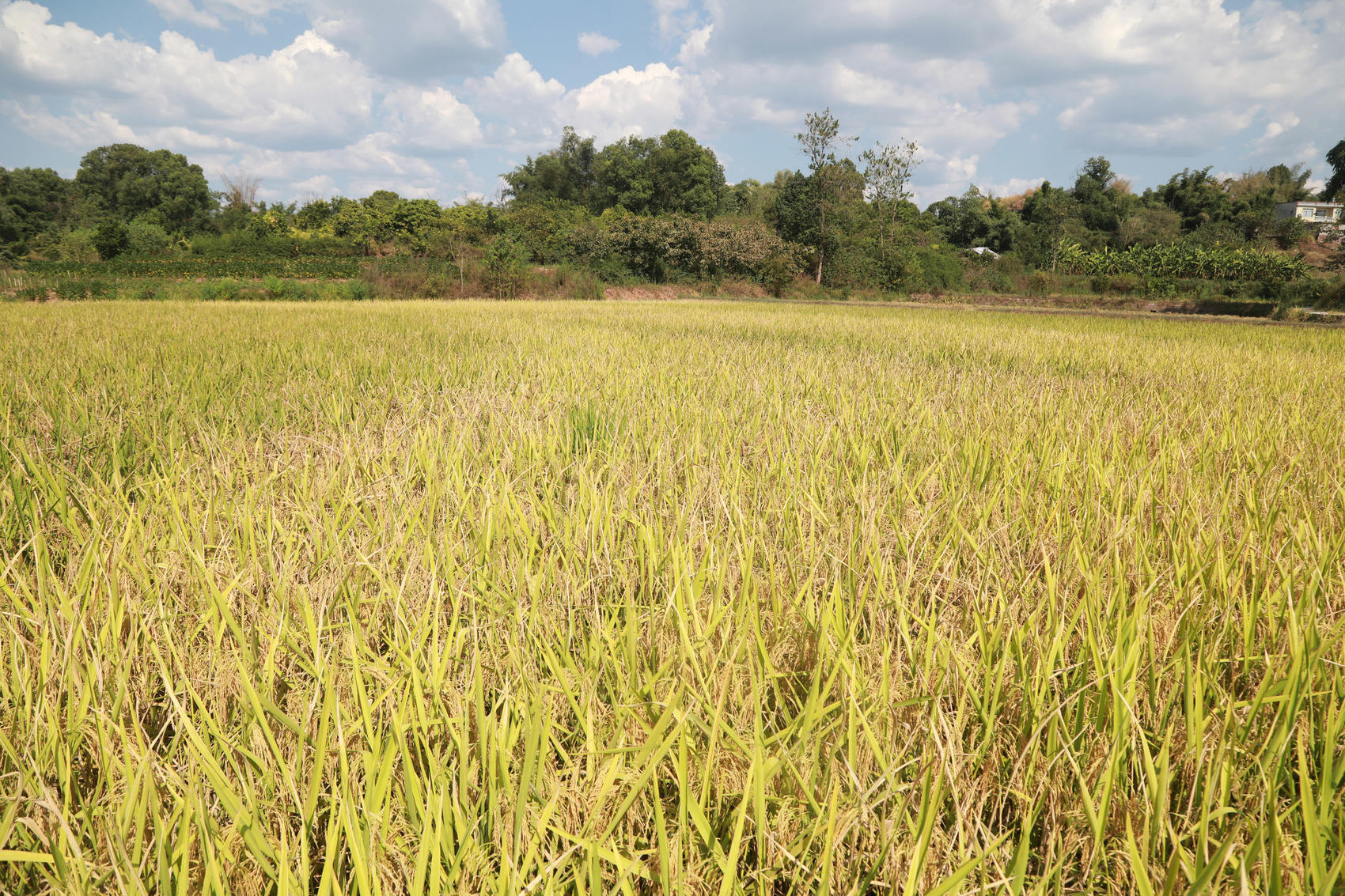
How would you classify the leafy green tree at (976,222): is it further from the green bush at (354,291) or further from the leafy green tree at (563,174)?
the green bush at (354,291)

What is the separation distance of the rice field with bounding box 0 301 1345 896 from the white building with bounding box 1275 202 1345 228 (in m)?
71.7

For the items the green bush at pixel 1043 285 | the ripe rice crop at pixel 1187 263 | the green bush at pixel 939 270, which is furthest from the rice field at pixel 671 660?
the ripe rice crop at pixel 1187 263

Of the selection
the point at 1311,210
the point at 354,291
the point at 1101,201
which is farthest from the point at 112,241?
the point at 1311,210

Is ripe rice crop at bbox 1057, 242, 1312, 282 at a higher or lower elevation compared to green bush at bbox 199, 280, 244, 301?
higher

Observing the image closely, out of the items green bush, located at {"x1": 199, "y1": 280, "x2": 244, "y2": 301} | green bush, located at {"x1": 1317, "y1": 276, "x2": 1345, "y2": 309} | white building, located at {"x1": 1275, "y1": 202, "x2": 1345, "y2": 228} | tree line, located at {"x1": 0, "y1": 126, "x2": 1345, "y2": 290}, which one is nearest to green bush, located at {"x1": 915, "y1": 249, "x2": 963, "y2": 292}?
tree line, located at {"x1": 0, "y1": 126, "x2": 1345, "y2": 290}

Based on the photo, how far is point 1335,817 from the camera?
580 mm

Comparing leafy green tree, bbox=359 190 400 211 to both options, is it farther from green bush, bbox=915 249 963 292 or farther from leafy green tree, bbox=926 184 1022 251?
leafy green tree, bbox=926 184 1022 251

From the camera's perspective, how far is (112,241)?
24.1 metres

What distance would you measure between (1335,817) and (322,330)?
601cm

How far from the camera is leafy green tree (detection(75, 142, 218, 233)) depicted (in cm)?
4647

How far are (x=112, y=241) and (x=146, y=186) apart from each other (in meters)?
33.5

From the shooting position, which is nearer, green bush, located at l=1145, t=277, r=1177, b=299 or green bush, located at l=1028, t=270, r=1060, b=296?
green bush, located at l=1145, t=277, r=1177, b=299

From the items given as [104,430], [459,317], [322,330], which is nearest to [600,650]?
[104,430]

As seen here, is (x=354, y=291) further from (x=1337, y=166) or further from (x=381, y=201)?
(x=1337, y=166)
